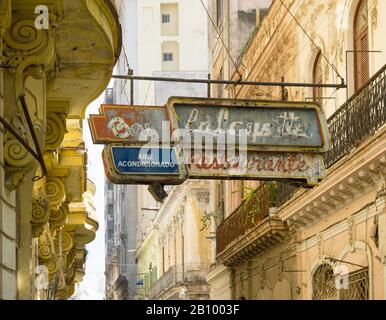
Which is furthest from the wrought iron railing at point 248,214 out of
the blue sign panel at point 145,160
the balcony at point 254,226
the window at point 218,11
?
the blue sign panel at point 145,160

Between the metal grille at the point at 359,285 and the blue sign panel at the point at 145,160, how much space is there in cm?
677

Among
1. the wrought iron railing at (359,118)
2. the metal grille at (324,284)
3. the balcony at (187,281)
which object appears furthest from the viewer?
the balcony at (187,281)

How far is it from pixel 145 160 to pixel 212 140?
0.71 metres

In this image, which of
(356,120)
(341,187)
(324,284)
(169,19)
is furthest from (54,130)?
(169,19)

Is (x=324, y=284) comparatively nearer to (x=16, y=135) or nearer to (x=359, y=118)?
(x=359, y=118)

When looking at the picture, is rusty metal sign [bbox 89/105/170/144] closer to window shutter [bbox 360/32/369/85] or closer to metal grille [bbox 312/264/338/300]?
window shutter [bbox 360/32/369/85]

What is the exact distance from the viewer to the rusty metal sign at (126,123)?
1193 centimetres

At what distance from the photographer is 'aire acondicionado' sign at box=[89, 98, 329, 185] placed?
11734 millimetres

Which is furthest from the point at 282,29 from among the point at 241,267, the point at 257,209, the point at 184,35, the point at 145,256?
the point at 184,35

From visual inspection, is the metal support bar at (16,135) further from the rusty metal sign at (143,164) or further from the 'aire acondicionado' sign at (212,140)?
the 'aire acondicionado' sign at (212,140)

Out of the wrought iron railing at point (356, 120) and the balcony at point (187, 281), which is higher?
the balcony at point (187, 281)

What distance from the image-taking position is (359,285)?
18.3 meters

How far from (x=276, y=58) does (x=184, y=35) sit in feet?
162

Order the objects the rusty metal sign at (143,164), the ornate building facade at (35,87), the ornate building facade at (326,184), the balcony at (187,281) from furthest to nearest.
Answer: the balcony at (187,281)
the ornate building facade at (326,184)
the rusty metal sign at (143,164)
the ornate building facade at (35,87)
